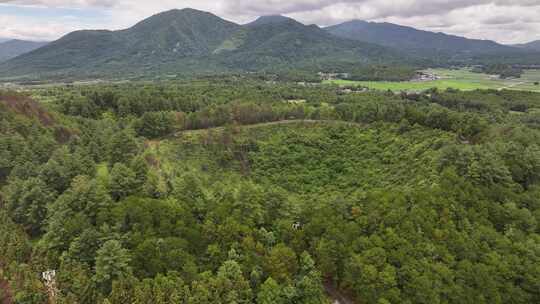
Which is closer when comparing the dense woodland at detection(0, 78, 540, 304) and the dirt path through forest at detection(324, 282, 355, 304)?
the dense woodland at detection(0, 78, 540, 304)

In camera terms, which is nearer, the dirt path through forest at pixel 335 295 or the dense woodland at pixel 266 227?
the dense woodland at pixel 266 227

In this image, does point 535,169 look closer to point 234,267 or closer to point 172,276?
point 234,267

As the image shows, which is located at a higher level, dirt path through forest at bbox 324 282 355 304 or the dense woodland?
the dense woodland

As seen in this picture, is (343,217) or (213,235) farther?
(343,217)

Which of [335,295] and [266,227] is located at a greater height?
[266,227]

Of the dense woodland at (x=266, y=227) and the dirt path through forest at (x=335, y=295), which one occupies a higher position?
the dense woodland at (x=266, y=227)

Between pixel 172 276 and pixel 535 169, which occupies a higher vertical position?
pixel 535 169

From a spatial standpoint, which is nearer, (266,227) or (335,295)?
(335,295)

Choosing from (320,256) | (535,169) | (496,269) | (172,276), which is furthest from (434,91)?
(172,276)

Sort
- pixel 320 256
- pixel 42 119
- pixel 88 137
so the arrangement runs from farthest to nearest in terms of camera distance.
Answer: pixel 42 119
pixel 88 137
pixel 320 256

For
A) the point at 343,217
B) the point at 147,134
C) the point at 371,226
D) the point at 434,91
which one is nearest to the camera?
the point at 371,226

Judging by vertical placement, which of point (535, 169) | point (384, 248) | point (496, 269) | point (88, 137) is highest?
point (88, 137)
